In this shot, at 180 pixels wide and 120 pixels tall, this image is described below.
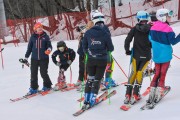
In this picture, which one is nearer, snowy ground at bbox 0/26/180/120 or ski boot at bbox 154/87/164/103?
snowy ground at bbox 0/26/180/120

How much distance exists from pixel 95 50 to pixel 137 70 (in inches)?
34.2

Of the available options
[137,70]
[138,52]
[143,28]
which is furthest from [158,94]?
[143,28]

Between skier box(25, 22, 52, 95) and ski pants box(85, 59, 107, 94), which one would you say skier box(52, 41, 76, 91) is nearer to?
skier box(25, 22, 52, 95)

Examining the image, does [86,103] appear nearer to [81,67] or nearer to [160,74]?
[160,74]

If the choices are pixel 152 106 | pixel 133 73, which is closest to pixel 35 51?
pixel 133 73

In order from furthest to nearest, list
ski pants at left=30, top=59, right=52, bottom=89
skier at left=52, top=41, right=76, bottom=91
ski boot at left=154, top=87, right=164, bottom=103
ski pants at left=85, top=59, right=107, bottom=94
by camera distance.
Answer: skier at left=52, top=41, right=76, bottom=91 < ski pants at left=30, top=59, right=52, bottom=89 < ski pants at left=85, top=59, right=107, bottom=94 < ski boot at left=154, top=87, right=164, bottom=103

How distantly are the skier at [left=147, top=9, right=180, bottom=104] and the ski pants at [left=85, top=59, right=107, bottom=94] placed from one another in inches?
39.8

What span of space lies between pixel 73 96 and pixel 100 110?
1.55 metres

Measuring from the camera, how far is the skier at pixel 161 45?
6.27 m

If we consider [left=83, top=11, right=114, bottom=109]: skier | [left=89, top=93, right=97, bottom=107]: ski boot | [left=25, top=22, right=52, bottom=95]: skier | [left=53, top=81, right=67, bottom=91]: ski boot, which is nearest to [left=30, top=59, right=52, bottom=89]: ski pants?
[left=25, top=22, right=52, bottom=95]: skier

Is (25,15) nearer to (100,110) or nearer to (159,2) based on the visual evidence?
(159,2)

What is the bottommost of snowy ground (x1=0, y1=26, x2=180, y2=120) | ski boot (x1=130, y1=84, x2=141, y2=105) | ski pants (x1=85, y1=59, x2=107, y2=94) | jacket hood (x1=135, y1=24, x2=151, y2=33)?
snowy ground (x1=0, y1=26, x2=180, y2=120)

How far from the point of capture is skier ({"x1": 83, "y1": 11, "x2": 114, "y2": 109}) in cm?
676

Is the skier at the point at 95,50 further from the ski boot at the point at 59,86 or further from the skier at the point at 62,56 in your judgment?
the ski boot at the point at 59,86
